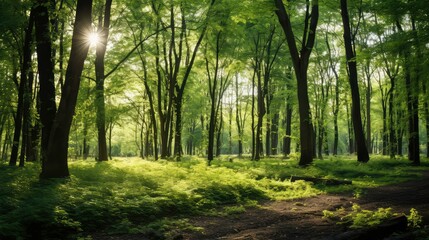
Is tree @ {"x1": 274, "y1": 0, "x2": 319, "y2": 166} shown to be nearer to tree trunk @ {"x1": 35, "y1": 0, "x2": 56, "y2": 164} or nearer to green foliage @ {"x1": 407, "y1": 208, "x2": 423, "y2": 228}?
tree trunk @ {"x1": 35, "y1": 0, "x2": 56, "y2": 164}

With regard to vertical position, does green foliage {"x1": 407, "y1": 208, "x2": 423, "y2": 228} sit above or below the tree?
below

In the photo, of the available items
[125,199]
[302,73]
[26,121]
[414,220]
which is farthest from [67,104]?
[302,73]

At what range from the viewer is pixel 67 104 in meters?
10.8

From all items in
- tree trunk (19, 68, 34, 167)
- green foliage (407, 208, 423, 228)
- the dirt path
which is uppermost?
tree trunk (19, 68, 34, 167)

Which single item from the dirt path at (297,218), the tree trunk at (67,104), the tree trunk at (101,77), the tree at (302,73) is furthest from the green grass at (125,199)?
the tree trunk at (101,77)

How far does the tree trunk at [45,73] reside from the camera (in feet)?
37.7

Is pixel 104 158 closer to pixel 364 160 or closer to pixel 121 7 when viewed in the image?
pixel 121 7

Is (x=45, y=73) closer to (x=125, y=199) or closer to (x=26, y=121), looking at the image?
(x=125, y=199)

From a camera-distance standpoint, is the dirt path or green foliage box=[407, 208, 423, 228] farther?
the dirt path

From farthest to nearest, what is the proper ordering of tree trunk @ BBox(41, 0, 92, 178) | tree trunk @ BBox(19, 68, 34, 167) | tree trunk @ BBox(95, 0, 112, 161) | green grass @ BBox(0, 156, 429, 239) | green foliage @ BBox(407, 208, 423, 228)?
tree trunk @ BBox(95, 0, 112, 161) → tree trunk @ BBox(19, 68, 34, 167) → tree trunk @ BBox(41, 0, 92, 178) → green grass @ BBox(0, 156, 429, 239) → green foliage @ BBox(407, 208, 423, 228)

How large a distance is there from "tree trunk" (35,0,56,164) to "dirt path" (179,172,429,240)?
20.8ft

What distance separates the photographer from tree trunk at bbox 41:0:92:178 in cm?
1069

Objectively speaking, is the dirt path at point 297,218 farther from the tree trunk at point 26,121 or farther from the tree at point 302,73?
the tree trunk at point 26,121

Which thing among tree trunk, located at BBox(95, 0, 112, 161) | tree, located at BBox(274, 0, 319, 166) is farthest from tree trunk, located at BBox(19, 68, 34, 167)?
tree, located at BBox(274, 0, 319, 166)
